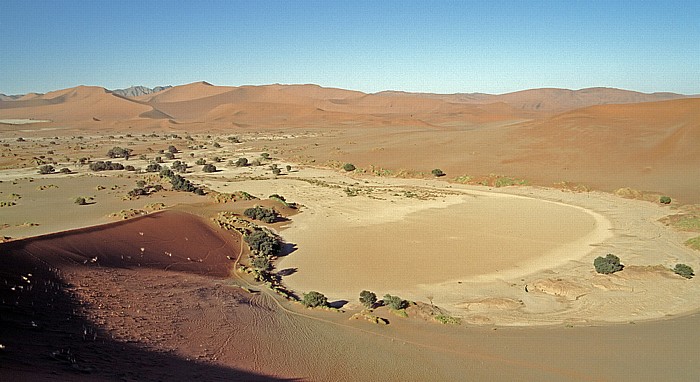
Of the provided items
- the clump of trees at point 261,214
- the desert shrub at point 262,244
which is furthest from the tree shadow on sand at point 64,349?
the clump of trees at point 261,214

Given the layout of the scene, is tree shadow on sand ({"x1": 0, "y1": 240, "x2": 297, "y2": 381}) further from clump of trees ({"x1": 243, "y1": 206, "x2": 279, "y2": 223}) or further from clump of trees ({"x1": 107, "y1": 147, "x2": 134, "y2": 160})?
clump of trees ({"x1": 107, "y1": 147, "x2": 134, "y2": 160})

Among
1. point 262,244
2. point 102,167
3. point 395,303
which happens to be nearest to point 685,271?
point 395,303

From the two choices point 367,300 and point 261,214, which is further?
point 261,214

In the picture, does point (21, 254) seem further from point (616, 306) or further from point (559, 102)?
point (559, 102)

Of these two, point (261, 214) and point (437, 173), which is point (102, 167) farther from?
point (437, 173)

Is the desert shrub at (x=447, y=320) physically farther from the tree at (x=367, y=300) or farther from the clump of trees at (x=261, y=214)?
the clump of trees at (x=261, y=214)

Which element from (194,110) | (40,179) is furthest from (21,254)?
(194,110)
